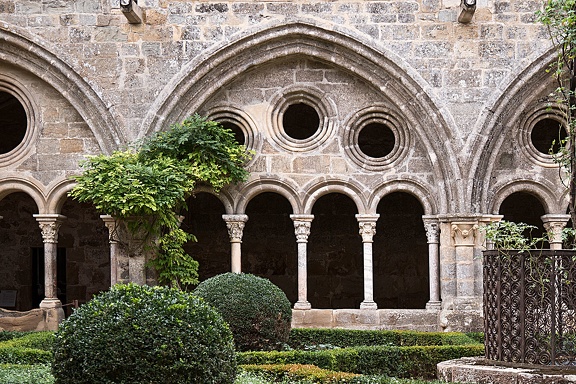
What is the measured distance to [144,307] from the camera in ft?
20.1

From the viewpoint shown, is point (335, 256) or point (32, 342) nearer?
point (32, 342)

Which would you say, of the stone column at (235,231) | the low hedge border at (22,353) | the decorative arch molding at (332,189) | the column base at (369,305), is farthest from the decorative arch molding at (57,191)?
the column base at (369,305)

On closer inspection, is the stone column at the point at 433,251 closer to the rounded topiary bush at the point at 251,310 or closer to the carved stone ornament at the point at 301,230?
the carved stone ornament at the point at 301,230

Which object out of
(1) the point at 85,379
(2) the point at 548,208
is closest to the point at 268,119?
(2) the point at 548,208

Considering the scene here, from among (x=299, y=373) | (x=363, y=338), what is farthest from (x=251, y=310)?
(x=363, y=338)

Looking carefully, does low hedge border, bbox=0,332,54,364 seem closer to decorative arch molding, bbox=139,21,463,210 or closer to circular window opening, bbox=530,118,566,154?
decorative arch molding, bbox=139,21,463,210

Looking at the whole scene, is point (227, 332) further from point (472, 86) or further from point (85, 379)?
point (472, 86)

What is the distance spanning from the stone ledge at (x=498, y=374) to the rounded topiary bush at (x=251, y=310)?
8.78 ft

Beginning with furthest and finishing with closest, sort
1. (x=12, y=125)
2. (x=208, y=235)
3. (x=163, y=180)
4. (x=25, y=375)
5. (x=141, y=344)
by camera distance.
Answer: (x=208, y=235) < (x=12, y=125) < (x=163, y=180) < (x=25, y=375) < (x=141, y=344)

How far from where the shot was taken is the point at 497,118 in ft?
42.7

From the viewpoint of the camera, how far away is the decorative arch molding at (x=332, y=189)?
527 inches

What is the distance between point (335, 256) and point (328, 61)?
4552 millimetres

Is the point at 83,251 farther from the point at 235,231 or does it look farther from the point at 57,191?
the point at 235,231

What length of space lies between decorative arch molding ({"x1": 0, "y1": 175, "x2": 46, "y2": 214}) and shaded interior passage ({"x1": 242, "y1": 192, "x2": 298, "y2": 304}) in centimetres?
426
